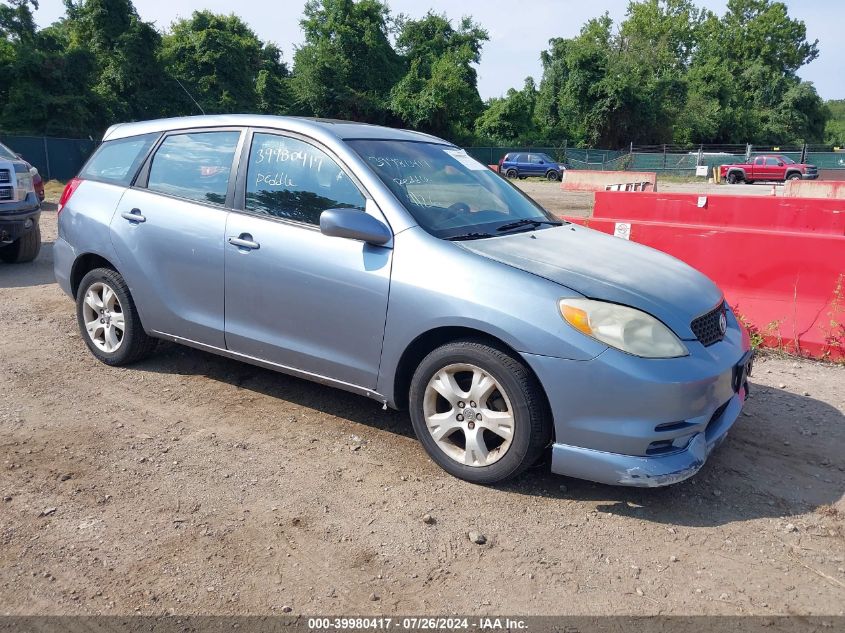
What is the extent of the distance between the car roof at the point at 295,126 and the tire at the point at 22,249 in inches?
189

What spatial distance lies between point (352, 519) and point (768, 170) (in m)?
39.6

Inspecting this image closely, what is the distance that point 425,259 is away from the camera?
3.63m

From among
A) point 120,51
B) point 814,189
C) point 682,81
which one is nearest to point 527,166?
point 814,189

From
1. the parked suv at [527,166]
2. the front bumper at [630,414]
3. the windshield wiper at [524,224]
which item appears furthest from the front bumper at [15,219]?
the parked suv at [527,166]

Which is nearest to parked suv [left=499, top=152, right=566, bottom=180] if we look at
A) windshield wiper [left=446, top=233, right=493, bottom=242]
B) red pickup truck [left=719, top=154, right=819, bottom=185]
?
red pickup truck [left=719, top=154, right=819, bottom=185]

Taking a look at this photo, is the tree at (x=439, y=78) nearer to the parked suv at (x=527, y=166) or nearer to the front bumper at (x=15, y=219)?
the parked suv at (x=527, y=166)

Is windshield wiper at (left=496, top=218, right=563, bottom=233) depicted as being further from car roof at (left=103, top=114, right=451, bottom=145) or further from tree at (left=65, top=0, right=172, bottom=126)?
tree at (left=65, top=0, right=172, bottom=126)

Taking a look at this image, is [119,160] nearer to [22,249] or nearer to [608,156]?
[22,249]

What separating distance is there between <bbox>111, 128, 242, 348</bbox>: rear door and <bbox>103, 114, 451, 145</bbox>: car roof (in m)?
0.08

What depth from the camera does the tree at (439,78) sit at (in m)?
49.8

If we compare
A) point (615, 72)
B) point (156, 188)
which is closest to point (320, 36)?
point (615, 72)

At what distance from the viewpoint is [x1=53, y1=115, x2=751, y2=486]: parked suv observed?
3266 mm

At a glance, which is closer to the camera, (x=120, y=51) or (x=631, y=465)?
(x=631, y=465)

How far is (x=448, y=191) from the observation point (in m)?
4.28
